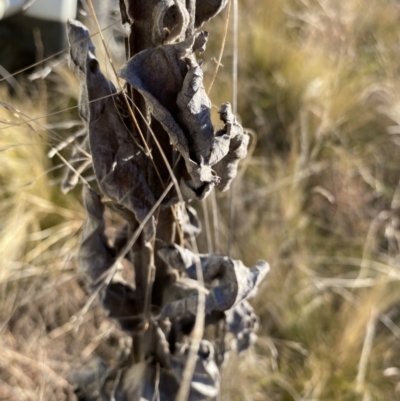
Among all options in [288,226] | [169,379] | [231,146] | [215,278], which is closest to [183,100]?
[231,146]

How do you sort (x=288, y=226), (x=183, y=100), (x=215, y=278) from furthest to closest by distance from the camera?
(x=288, y=226) → (x=215, y=278) → (x=183, y=100)

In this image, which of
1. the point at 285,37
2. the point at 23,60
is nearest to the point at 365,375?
the point at 285,37

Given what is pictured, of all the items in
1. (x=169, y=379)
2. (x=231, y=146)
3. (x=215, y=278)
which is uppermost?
(x=231, y=146)

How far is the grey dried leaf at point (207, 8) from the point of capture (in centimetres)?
32

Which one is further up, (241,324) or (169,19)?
(169,19)

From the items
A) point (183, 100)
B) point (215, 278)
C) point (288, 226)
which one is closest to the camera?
point (183, 100)

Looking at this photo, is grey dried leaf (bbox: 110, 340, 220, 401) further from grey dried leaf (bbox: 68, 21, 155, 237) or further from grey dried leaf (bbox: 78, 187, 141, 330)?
grey dried leaf (bbox: 68, 21, 155, 237)

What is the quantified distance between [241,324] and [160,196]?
193 mm

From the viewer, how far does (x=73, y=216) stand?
1.27 metres


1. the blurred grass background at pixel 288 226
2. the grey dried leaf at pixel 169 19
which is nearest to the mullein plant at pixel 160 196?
the grey dried leaf at pixel 169 19

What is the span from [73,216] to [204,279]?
93 cm

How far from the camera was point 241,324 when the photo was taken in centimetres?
48

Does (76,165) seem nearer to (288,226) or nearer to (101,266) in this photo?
(101,266)

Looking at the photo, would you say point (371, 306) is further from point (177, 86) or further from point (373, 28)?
point (373, 28)
